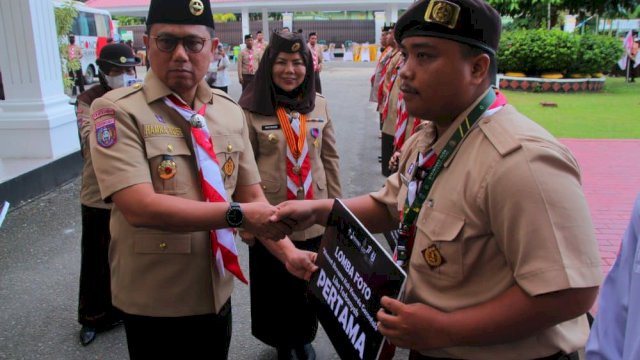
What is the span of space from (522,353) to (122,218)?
1422mm

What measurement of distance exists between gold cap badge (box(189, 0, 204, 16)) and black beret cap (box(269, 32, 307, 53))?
1.11 m

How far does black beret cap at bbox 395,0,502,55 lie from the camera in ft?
4.61

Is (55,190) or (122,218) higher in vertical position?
(122,218)

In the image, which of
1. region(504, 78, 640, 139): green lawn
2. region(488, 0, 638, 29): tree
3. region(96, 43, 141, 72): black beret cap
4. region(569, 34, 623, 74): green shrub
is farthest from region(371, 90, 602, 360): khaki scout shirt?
region(488, 0, 638, 29): tree

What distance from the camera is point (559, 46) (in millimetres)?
16234

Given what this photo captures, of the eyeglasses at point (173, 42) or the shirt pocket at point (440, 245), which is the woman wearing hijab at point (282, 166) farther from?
the shirt pocket at point (440, 245)

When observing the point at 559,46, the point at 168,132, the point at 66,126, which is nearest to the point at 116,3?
the point at 559,46

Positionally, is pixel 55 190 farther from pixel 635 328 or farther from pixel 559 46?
pixel 559 46

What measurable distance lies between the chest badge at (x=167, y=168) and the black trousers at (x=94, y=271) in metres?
1.64

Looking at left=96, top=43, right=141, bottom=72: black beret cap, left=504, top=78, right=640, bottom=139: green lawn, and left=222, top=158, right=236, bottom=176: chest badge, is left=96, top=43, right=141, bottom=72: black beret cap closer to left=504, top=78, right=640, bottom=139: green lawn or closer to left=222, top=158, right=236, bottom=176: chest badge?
left=222, top=158, right=236, bottom=176: chest badge

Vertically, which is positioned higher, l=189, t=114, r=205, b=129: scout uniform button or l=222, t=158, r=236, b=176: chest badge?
l=189, t=114, r=205, b=129: scout uniform button

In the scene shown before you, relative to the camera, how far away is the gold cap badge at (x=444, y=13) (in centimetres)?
140

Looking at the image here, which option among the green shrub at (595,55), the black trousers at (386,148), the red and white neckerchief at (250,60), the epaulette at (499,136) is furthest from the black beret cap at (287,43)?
the green shrub at (595,55)

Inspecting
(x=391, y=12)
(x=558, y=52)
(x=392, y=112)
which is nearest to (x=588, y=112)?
(x=558, y=52)
